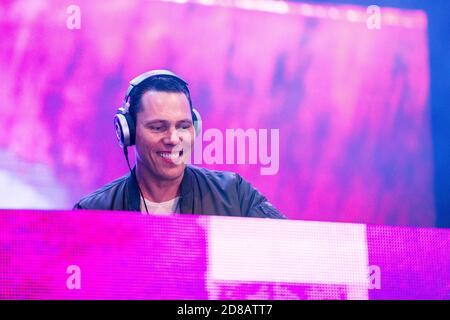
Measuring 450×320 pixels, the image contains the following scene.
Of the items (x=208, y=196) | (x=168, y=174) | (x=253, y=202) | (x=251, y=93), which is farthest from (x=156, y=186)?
(x=251, y=93)

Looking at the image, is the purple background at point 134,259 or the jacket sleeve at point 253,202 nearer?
the purple background at point 134,259

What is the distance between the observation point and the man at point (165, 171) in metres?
2.38

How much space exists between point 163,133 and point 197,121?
0.12 meters

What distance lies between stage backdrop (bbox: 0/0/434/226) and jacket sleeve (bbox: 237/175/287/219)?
30 mm

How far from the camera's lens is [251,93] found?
2.50 m

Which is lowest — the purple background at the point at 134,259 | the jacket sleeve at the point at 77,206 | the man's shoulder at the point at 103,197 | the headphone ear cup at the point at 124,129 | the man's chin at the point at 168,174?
the purple background at the point at 134,259

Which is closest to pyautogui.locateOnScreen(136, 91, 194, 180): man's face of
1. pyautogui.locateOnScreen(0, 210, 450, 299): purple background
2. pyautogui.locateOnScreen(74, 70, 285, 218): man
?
pyautogui.locateOnScreen(74, 70, 285, 218): man

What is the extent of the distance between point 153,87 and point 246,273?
66 centimetres

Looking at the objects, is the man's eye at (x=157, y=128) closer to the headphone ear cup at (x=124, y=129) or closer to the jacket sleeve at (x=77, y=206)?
the headphone ear cup at (x=124, y=129)

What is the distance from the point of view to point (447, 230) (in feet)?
8.55

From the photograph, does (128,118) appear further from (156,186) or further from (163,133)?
(156,186)

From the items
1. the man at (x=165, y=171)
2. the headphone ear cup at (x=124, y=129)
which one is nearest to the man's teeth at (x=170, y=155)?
the man at (x=165, y=171)

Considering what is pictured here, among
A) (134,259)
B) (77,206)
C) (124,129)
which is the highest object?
(124,129)

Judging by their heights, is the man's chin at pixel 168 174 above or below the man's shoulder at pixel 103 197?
above
